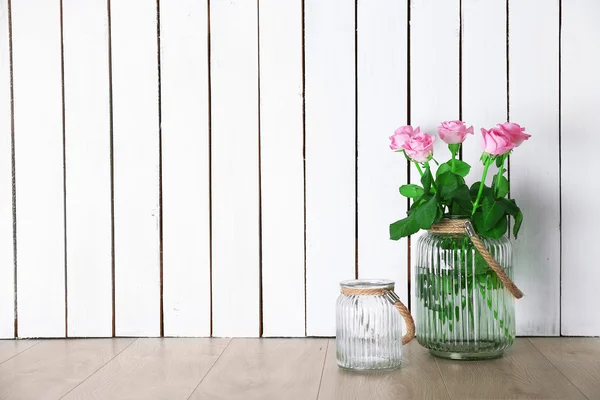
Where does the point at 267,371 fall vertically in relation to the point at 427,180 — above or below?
below

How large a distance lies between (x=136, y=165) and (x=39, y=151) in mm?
199

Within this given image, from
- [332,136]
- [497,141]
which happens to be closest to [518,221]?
[497,141]

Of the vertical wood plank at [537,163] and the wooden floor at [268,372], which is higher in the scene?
the vertical wood plank at [537,163]

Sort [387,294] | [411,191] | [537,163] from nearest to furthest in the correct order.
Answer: [387,294]
[411,191]
[537,163]

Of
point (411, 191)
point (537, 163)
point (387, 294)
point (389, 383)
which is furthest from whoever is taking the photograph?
point (537, 163)

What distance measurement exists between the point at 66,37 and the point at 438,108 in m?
0.75

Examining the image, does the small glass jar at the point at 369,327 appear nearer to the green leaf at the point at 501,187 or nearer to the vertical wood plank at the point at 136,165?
the green leaf at the point at 501,187

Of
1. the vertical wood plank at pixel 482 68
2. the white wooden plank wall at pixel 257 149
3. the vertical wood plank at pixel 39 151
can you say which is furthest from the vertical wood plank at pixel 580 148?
the vertical wood plank at pixel 39 151

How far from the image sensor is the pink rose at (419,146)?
1195 millimetres

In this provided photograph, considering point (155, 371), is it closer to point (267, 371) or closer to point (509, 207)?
point (267, 371)

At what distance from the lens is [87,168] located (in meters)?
1.40

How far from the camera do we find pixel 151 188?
4.56ft

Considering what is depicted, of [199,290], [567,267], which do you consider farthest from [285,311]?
[567,267]

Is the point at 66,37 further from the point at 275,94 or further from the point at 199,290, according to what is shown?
the point at 199,290
